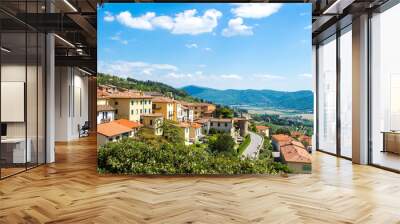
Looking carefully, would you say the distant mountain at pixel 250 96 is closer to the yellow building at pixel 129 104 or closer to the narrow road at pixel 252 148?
the narrow road at pixel 252 148

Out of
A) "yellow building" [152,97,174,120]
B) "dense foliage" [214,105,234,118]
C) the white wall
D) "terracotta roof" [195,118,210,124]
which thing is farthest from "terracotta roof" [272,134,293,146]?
the white wall

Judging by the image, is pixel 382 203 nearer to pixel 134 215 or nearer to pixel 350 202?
pixel 350 202

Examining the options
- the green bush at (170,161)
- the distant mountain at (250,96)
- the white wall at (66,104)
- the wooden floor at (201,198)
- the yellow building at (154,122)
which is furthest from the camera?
the white wall at (66,104)

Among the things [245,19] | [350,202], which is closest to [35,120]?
[245,19]

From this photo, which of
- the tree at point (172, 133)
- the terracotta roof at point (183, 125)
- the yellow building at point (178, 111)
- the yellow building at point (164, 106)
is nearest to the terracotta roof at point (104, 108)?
the yellow building at point (164, 106)

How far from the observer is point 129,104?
6.24 m

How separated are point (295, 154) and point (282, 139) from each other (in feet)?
1.08

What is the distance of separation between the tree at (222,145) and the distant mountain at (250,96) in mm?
628

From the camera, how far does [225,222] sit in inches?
143

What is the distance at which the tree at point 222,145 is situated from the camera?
20.2 feet

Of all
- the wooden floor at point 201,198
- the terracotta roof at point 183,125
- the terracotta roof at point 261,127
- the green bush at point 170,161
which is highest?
the terracotta roof at point 183,125

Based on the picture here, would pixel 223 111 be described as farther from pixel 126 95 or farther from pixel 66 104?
pixel 66 104

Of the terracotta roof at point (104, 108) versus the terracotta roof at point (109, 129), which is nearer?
the terracotta roof at point (109, 129)

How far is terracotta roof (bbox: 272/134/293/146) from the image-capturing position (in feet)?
20.4
